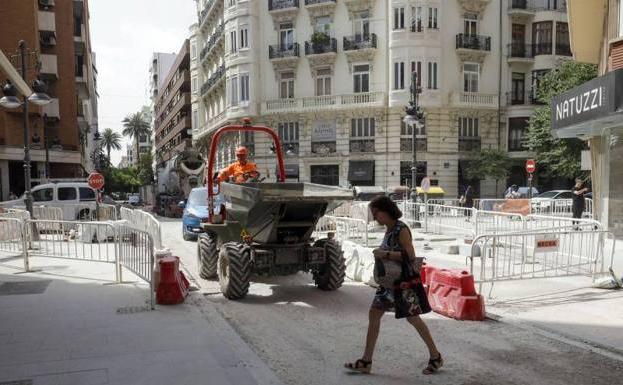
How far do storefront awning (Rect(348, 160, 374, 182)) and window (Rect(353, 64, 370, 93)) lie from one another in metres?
5.24

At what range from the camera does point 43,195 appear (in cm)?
2025

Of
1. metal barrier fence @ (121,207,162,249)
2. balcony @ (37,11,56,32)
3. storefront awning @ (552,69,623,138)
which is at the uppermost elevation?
balcony @ (37,11,56,32)

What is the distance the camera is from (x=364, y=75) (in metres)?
35.7

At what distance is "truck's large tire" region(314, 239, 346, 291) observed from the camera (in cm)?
802

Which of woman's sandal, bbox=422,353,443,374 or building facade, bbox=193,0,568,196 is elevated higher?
building facade, bbox=193,0,568,196

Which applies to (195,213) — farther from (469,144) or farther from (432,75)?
(469,144)

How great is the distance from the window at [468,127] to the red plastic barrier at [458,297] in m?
30.0

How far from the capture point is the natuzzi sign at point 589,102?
1063 centimetres

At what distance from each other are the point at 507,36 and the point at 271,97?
17951mm

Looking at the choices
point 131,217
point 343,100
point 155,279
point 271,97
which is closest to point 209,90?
point 271,97

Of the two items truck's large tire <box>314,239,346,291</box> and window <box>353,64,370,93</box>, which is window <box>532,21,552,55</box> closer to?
window <box>353,64,370,93</box>

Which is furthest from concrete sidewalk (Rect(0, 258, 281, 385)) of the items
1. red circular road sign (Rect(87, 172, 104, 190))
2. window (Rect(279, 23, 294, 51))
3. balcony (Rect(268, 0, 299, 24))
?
balcony (Rect(268, 0, 299, 24))

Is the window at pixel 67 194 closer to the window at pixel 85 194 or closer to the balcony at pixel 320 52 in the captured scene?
the window at pixel 85 194

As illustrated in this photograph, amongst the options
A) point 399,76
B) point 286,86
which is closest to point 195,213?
point 399,76
